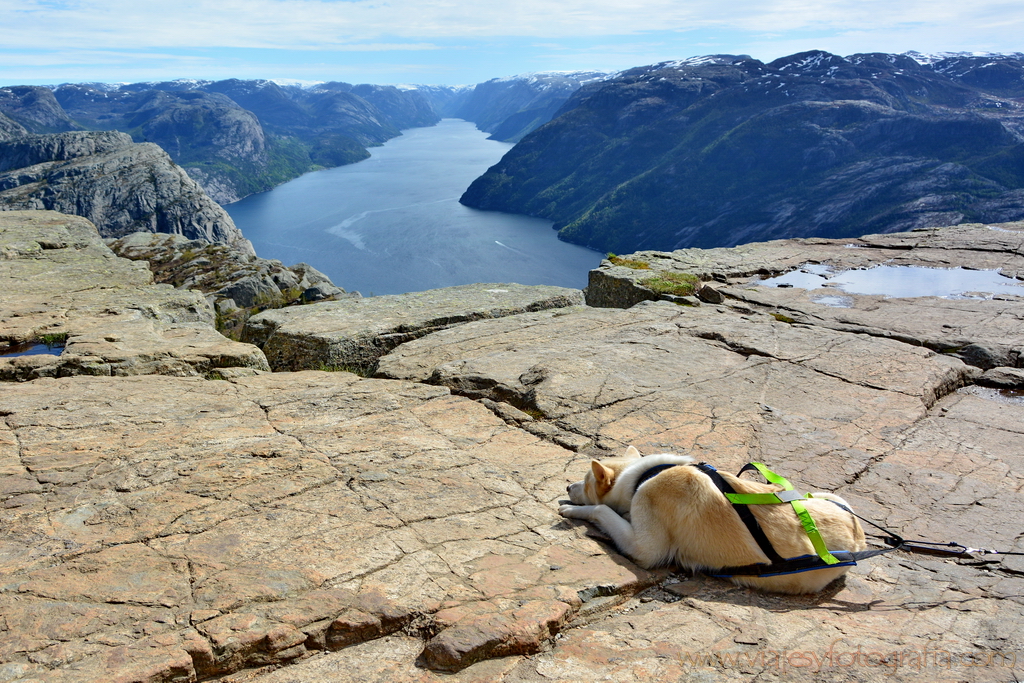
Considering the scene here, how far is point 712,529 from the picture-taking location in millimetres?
4734

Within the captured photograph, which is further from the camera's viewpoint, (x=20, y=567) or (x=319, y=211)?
(x=319, y=211)

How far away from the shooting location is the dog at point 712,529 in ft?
15.2

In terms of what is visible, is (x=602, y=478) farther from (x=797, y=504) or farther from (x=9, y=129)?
(x=9, y=129)

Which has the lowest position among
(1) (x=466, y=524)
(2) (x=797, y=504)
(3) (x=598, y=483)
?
(1) (x=466, y=524)

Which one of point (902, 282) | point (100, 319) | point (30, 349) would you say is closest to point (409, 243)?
point (100, 319)

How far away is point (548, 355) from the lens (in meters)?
10.1

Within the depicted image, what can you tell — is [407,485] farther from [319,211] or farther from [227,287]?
[319,211]

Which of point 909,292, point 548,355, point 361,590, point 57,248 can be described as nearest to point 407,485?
point 361,590

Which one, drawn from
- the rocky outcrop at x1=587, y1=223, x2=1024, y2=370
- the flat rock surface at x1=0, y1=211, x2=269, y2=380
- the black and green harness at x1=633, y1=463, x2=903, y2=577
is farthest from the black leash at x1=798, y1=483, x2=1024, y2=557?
the flat rock surface at x1=0, y1=211, x2=269, y2=380

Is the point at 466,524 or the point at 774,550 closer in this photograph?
the point at 774,550

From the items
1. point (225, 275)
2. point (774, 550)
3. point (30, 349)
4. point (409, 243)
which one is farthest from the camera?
point (409, 243)

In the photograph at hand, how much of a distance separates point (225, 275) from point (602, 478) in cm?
4713

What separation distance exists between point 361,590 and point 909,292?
592 inches

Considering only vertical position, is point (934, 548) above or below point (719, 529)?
below
